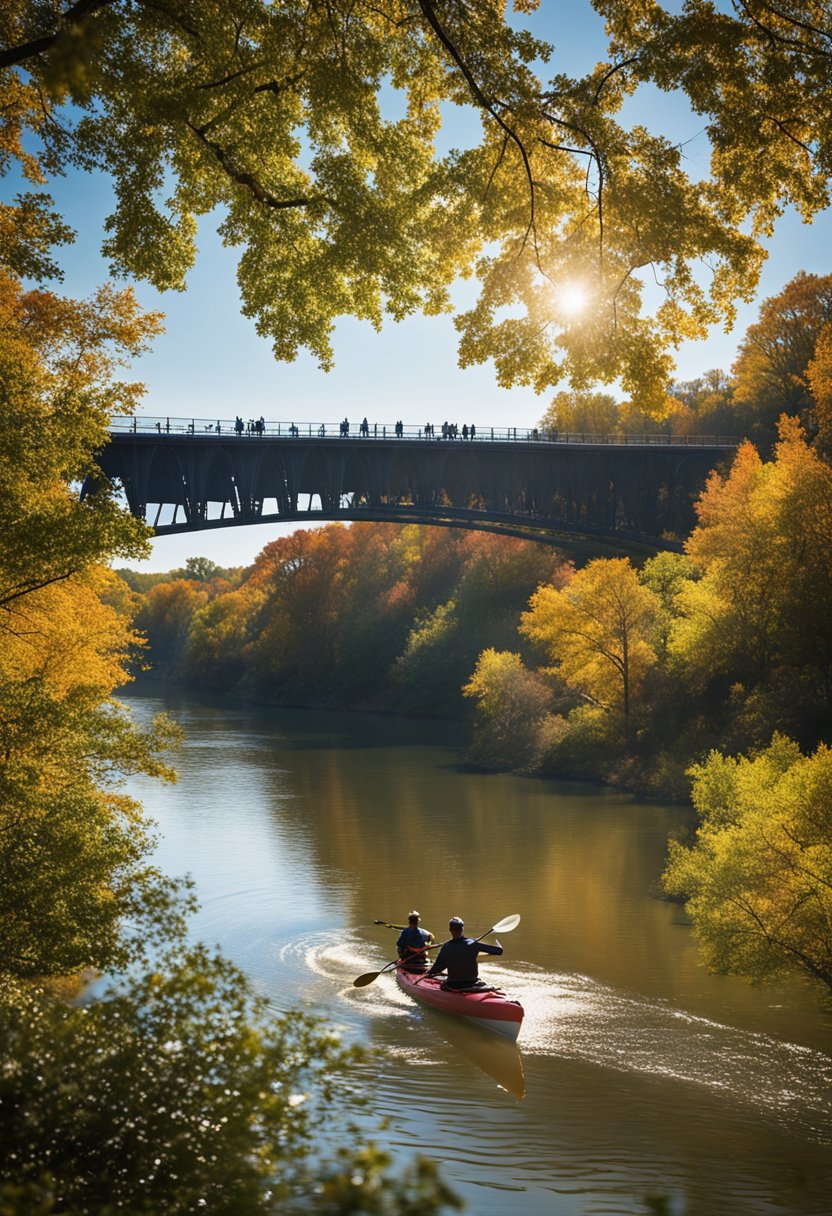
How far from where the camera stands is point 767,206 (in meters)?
10.7

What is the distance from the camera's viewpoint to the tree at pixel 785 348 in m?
70.1

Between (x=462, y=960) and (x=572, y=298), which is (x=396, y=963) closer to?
(x=462, y=960)

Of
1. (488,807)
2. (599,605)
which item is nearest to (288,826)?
(488,807)

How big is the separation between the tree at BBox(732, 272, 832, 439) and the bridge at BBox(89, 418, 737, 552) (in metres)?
3.90

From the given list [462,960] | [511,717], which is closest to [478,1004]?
[462,960]

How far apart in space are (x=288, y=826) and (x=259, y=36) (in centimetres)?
2960

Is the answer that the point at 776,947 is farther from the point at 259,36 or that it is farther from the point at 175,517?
the point at 175,517

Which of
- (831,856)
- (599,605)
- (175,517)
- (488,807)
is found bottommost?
(488,807)

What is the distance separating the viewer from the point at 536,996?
21062 millimetres

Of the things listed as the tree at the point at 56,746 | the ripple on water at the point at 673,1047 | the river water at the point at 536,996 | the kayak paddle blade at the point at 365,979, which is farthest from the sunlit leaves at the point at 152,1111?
the kayak paddle blade at the point at 365,979

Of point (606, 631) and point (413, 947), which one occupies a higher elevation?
point (606, 631)

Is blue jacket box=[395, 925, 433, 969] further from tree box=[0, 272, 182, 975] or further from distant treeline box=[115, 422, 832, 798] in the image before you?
distant treeline box=[115, 422, 832, 798]

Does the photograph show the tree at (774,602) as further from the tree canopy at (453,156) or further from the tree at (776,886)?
the tree canopy at (453,156)

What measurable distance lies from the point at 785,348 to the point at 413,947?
6019 cm
